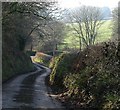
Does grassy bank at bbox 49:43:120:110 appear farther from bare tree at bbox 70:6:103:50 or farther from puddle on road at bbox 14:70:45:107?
bare tree at bbox 70:6:103:50

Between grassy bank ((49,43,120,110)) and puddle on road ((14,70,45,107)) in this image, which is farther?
puddle on road ((14,70,45,107))

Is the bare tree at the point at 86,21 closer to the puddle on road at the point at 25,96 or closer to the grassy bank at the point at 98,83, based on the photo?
the puddle on road at the point at 25,96

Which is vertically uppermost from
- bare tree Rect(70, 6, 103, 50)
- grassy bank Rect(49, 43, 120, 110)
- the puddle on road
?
bare tree Rect(70, 6, 103, 50)

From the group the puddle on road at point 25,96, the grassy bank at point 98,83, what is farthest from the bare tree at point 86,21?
the grassy bank at point 98,83

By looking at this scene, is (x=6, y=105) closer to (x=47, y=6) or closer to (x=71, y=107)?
(x=71, y=107)

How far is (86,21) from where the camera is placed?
89188 millimetres

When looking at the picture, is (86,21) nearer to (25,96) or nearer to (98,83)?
(25,96)

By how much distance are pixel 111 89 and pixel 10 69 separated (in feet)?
83.9

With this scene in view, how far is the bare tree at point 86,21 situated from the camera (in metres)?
88.6

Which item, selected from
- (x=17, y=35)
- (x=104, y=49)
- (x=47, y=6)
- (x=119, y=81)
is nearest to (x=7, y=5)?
(x=47, y=6)

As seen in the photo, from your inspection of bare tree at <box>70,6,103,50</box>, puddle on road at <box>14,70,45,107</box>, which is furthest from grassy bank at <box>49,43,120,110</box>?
bare tree at <box>70,6,103,50</box>

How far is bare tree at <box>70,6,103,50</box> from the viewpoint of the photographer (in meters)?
88.6

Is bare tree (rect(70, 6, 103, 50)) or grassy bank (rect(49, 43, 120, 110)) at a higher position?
bare tree (rect(70, 6, 103, 50))

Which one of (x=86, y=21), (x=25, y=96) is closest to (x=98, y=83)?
(x=25, y=96)
